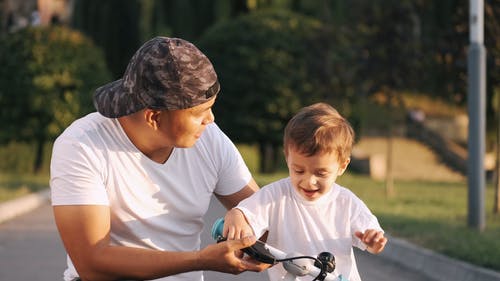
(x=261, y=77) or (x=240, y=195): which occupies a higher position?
(x=240, y=195)

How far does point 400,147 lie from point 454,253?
88.4 feet

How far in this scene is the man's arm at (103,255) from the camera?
403 cm

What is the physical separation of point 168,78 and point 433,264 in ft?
21.2

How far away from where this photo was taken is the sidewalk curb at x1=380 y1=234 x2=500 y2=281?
358 inches

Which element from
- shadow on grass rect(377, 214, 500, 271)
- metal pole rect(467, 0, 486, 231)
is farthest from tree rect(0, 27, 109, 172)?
metal pole rect(467, 0, 486, 231)

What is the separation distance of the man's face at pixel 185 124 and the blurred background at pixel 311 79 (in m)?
5.69

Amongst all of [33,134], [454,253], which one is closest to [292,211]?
[454,253]

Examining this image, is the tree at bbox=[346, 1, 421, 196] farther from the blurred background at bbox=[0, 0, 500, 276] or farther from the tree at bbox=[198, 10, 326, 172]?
the tree at bbox=[198, 10, 326, 172]

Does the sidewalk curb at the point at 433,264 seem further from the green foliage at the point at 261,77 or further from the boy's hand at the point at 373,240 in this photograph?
the green foliage at the point at 261,77

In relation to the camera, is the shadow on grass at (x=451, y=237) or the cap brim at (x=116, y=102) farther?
the shadow on grass at (x=451, y=237)

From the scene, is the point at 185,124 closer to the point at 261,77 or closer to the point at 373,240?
the point at 373,240

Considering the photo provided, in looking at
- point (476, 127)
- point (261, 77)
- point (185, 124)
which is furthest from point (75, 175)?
point (261, 77)

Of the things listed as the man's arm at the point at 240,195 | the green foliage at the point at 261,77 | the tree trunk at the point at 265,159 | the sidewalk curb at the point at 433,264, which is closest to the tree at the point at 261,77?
the green foliage at the point at 261,77

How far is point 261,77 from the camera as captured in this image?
93.1 ft
